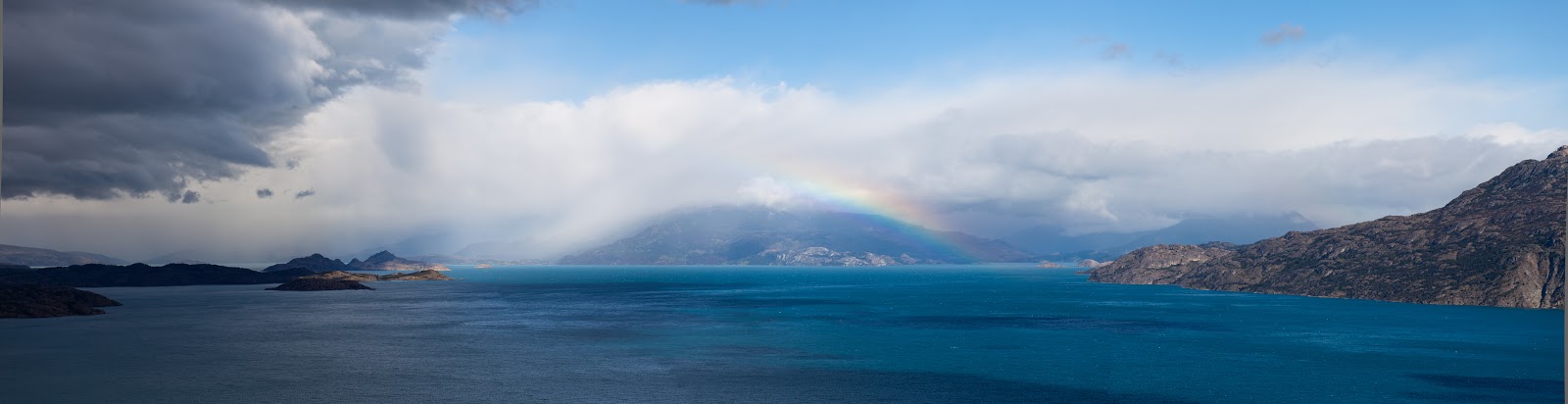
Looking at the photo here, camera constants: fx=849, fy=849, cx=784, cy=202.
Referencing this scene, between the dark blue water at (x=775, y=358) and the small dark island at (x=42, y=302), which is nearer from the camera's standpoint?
the dark blue water at (x=775, y=358)

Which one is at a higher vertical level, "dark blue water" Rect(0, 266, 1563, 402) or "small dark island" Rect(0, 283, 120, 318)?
"small dark island" Rect(0, 283, 120, 318)

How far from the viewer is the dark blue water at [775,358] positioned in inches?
2953

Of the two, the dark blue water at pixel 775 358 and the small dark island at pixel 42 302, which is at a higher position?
the small dark island at pixel 42 302

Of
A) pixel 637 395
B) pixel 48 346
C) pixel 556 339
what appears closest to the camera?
pixel 637 395

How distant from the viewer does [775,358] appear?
97812 mm

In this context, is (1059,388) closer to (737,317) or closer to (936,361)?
(936,361)

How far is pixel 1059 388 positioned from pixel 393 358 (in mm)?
71715

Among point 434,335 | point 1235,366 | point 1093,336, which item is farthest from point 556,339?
point 1235,366

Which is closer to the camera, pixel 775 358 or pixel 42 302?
pixel 775 358

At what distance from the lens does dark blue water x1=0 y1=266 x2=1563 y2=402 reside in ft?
246

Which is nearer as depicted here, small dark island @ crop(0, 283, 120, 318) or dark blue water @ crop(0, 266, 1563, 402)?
dark blue water @ crop(0, 266, 1563, 402)

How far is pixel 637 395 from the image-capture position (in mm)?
71625

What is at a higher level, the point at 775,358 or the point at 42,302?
the point at 42,302

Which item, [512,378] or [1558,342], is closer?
[512,378]
